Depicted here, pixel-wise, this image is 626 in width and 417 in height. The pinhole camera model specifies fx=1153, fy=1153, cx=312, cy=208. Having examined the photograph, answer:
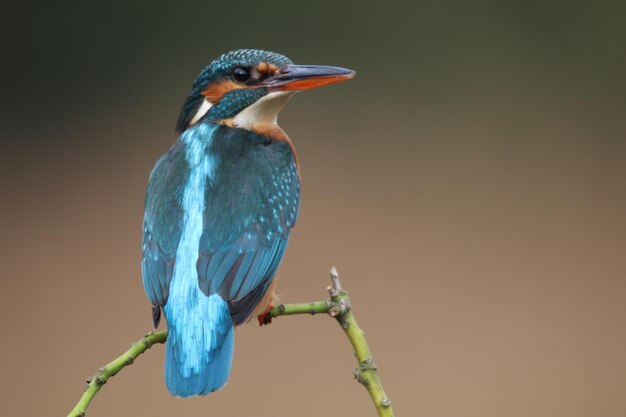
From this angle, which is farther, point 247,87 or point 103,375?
point 247,87

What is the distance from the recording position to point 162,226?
180cm

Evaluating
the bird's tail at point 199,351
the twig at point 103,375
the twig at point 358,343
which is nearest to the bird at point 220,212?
the bird's tail at point 199,351

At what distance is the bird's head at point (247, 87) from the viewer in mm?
1899

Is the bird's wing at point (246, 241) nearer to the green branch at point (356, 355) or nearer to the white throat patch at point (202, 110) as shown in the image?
the white throat patch at point (202, 110)

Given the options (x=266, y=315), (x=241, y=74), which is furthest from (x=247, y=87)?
(x=266, y=315)

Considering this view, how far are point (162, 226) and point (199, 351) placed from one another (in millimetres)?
261

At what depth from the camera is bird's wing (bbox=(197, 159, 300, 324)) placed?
5.65 feet

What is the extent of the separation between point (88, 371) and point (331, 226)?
0.79 meters

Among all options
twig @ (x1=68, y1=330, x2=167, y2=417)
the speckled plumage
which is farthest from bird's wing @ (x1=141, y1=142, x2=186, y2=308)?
twig @ (x1=68, y1=330, x2=167, y2=417)

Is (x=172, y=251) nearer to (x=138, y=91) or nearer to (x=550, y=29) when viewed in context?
(x=138, y=91)

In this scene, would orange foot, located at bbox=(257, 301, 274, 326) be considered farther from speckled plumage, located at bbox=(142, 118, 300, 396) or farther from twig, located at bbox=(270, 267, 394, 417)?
twig, located at bbox=(270, 267, 394, 417)

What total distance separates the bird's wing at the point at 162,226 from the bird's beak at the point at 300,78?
19 cm

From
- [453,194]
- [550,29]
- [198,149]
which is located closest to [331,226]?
[453,194]

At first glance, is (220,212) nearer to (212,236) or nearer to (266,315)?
(212,236)
